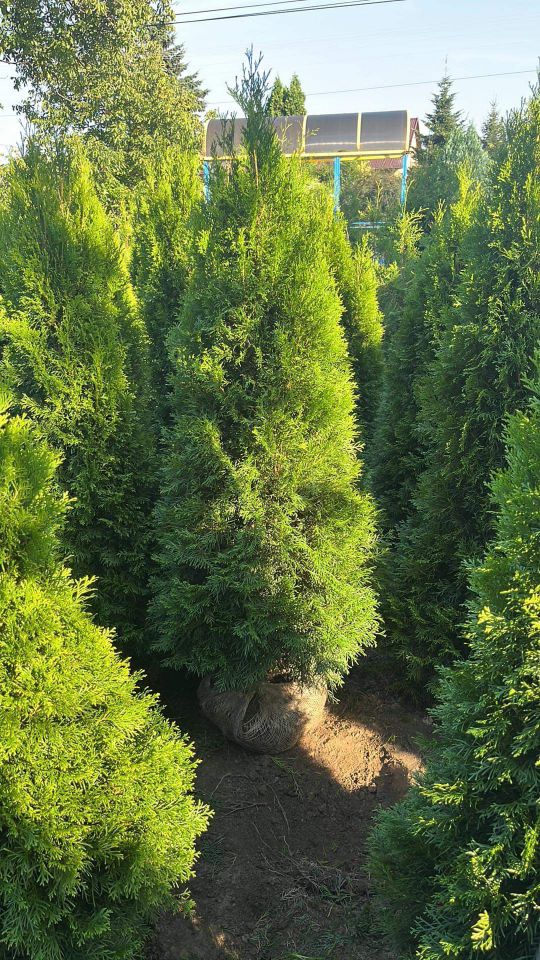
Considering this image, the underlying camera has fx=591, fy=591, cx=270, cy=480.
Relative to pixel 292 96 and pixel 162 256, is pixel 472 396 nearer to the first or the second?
pixel 162 256

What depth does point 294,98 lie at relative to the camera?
34.8m

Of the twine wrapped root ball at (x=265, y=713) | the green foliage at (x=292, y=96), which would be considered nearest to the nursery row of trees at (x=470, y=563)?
the twine wrapped root ball at (x=265, y=713)

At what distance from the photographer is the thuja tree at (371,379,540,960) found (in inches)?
84.0

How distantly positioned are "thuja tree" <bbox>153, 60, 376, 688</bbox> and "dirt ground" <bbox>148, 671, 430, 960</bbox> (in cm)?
80

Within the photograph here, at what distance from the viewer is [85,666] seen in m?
2.49

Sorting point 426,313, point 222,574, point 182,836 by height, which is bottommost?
point 182,836

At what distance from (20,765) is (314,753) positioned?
9.88 ft

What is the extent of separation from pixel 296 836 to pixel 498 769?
2.28m

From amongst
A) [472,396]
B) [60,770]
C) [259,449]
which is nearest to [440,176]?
[472,396]

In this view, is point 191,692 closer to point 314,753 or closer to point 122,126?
point 314,753

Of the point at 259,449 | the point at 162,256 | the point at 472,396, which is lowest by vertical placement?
the point at 259,449

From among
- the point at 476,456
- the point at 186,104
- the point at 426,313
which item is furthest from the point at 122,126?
the point at 476,456

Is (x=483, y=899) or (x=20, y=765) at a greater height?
(x=20, y=765)

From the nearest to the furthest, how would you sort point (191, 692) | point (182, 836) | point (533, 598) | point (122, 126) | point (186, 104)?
point (533, 598)
point (182, 836)
point (191, 692)
point (122, 126)
point (186, 104)
